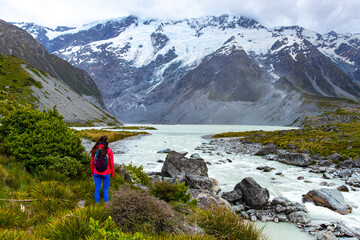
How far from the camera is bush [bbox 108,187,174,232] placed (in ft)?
19.0

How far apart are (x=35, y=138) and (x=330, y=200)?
603 inches

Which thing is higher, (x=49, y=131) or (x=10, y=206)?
(x=49, y=131)

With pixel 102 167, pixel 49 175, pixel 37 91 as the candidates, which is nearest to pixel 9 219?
pixel 102 167

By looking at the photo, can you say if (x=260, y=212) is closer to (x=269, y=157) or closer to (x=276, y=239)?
(x=276, y=239)

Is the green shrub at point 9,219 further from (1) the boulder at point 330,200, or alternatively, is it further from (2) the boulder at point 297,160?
(2) the boulder at point 297,160

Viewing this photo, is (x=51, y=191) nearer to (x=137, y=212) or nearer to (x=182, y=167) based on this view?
(x=137, y=212)

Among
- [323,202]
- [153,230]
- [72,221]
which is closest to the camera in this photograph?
[72,221]

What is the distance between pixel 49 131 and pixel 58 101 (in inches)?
4822

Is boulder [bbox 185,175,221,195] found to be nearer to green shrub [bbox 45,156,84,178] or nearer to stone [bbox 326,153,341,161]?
green shrub [bbox 45,156,84,178]

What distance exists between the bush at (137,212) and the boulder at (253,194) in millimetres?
7576

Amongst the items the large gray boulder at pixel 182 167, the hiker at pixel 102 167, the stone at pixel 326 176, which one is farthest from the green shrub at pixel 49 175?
the stone at pixel 326 176

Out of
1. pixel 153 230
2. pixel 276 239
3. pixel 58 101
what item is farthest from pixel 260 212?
pixel 58 101

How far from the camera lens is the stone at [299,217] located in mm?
10578

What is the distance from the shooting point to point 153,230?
5.68 meters
